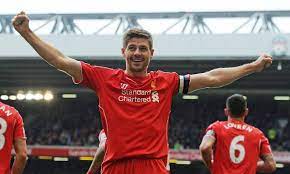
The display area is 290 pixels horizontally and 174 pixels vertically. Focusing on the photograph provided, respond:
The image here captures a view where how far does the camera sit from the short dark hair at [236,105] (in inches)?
213

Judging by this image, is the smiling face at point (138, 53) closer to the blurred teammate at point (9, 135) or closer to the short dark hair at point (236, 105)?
the blurred teammate at point (9, 135)

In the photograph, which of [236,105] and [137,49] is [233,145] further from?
[137,49]

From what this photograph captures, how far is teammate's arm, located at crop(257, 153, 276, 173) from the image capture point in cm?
558

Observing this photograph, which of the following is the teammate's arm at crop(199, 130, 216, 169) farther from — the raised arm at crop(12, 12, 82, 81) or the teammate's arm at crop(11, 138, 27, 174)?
the raised arm at crop(12, 12, 82, 81)

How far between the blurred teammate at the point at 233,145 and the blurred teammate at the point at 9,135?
1.67 metres

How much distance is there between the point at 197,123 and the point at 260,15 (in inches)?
235

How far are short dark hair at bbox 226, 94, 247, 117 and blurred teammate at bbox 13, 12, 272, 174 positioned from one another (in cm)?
166

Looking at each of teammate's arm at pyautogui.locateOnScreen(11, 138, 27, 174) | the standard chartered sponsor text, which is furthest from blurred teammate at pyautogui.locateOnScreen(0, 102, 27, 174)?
the standard chartered sponsor text

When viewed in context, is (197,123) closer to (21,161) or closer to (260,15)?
(260,15)

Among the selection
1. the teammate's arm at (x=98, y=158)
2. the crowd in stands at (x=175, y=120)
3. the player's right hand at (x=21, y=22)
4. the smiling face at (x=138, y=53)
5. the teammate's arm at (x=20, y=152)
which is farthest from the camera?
the crowd in stands at (x=175, y=120)

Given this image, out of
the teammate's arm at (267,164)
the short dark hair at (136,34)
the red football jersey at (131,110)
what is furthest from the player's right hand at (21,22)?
the teammate's arm at (267,164)

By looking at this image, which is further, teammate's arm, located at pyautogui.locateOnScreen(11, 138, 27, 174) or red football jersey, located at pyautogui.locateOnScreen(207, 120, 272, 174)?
red football jersey, located at pyautogui.locateOnScreen(207, 120, 272, 174)

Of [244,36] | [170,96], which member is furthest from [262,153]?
[244,36]

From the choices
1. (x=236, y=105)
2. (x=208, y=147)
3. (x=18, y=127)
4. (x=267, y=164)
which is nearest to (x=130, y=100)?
(x=18, y=127)
